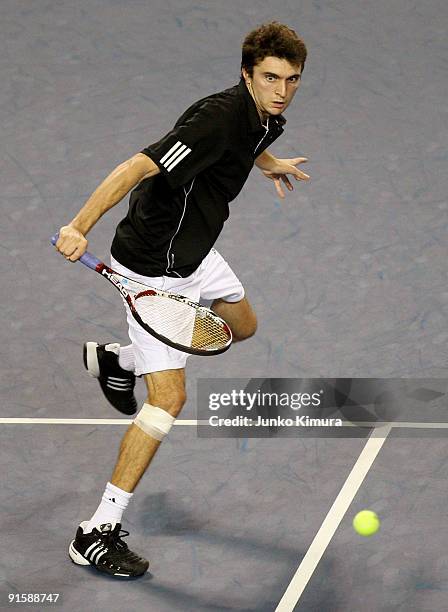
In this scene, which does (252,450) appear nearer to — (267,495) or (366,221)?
(267,495)

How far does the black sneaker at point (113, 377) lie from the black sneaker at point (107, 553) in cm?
99

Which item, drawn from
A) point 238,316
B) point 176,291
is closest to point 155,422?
point 176,291

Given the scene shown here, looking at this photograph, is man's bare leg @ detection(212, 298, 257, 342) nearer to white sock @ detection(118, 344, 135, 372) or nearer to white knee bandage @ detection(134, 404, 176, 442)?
white sock @ detection(118, 344, 135, 372)

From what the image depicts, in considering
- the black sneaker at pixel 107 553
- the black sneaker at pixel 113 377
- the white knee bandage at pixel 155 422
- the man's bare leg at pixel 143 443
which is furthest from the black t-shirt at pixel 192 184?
the black sneaker at pixel 107 553

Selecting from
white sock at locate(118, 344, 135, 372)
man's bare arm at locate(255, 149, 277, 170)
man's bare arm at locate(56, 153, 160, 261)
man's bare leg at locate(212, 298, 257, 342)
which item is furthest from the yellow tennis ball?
man's bare arm at locate(255, 149, 277, 170)

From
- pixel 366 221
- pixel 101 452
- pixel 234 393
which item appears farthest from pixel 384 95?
pixel 101 452

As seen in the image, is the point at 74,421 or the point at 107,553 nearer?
the point at 107,553

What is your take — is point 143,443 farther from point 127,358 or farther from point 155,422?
point 127,358

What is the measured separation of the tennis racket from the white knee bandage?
29cm

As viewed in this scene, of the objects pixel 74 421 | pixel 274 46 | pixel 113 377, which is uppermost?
pixel 274 46

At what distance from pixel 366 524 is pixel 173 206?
4.86 ft

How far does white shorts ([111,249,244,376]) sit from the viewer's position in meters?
5.09

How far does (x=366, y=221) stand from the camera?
24.3 feet

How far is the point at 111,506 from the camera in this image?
16.3ft
